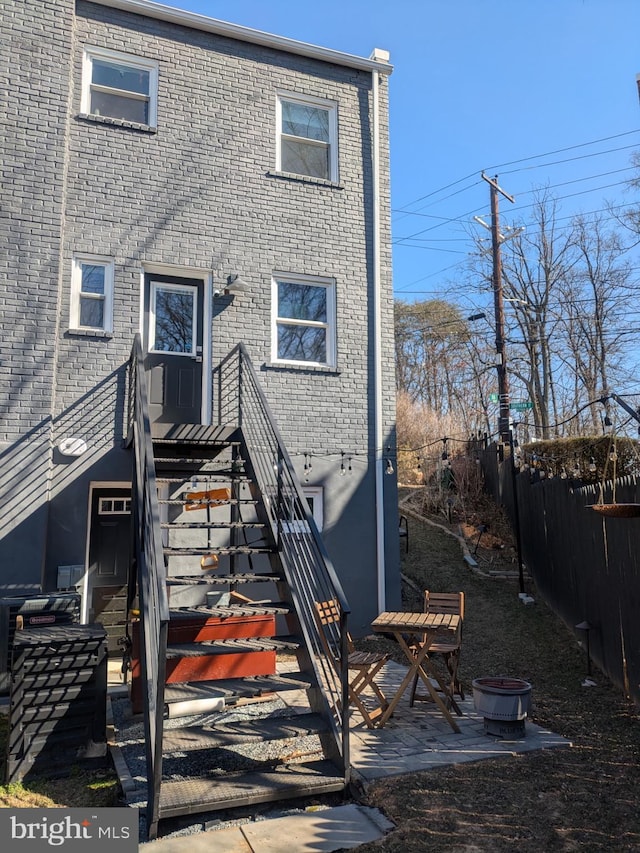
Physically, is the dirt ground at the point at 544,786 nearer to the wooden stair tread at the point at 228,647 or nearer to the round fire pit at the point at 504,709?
the round fire pit at the point at 504,709

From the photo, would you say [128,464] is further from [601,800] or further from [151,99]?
[601,800]

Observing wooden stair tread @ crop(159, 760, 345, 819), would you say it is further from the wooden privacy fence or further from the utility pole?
the utility pole

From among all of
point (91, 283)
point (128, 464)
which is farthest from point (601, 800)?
point (91, 283)

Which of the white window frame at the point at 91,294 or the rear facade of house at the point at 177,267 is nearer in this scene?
the rear facade of house at the point at 177,267

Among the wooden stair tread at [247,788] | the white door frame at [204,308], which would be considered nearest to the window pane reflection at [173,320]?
the white door frame at [204,308]

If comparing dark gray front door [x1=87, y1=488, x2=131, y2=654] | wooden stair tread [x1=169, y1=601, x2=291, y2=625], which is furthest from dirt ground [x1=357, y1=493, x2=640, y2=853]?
dark gray front door [x1=87, y1=488, x2=131, y2=654]

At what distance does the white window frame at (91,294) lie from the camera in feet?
25.7

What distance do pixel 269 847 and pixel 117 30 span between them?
9.30 metres

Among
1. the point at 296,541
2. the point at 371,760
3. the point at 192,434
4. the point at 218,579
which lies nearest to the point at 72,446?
the point at 192,434

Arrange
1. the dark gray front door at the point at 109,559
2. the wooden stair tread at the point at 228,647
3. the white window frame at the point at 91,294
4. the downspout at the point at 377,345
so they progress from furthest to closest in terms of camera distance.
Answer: the downspout at the point at 377,345
the dark gray front door at the point at 109,559
the white window frame at the point at 91,294
the wooden stair tread at the point at 228,647

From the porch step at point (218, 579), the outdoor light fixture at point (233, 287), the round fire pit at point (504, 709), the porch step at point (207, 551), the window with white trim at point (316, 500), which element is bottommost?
the round fire pit at point (504, 709)

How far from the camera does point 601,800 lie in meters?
4.00

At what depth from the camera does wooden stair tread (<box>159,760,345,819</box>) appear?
3.83 m

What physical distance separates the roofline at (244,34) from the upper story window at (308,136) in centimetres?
65
